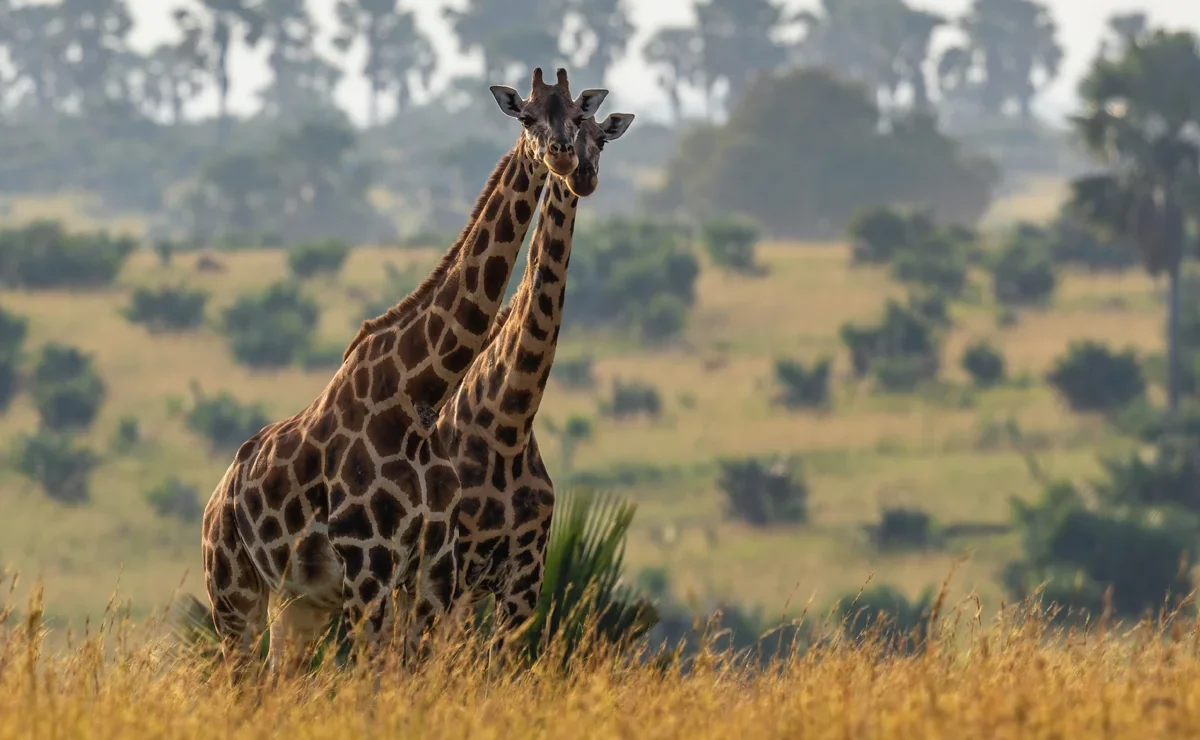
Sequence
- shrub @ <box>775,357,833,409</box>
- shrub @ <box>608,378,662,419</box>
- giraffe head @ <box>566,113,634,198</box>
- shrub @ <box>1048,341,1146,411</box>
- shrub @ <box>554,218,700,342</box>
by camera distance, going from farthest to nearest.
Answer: shrub @ <box>554,218,700,342</box>
shrub @ <box>608,378,662,419</box>
shrub @ <box>775,357,833,409</box>
shrub @ <box>1048,341,1146,411</box>
giraffe head @ <box>566,113,634,198</box>

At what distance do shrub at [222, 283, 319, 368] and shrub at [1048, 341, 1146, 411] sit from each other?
24601 mm

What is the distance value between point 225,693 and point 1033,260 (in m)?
67.0

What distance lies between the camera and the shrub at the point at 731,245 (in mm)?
76438

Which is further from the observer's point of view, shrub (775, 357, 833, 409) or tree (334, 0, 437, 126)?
tree (334, 0, 437, 126)

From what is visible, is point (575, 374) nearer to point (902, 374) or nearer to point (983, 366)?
point (902, 374)

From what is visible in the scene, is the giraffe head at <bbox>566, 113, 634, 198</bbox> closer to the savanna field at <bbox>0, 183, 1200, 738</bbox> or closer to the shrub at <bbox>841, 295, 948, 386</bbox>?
the savanna field at <bbox>0, 183, 1200, 738</bbox>

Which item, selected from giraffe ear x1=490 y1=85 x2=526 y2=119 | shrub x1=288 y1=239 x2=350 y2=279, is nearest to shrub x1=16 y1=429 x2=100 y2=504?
shrub x1=288 y1=239 x2=350 y2=279

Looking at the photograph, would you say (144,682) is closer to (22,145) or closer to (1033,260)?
(1033,260)

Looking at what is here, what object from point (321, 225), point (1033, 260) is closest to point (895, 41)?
point (321, 225)

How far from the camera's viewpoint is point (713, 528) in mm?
46531

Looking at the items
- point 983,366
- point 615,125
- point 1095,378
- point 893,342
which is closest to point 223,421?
point 893,342

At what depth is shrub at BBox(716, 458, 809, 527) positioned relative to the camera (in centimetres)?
4631

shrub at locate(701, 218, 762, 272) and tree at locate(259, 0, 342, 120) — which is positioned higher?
tree at locate(259, 0, 342, 120)

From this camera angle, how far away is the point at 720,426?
56.5 m
